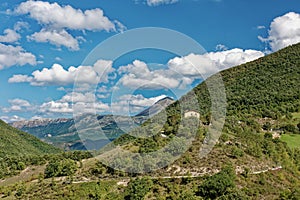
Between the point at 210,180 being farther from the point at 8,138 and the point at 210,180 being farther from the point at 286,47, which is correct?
the point at 8,138

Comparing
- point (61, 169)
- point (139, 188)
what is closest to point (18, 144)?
point (61, 169)

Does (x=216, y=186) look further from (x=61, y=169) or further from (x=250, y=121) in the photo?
(x=250, y=121)

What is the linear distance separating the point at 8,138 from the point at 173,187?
11611 cm

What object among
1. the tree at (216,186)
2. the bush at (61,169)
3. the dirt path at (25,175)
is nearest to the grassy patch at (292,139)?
the tree at (216,186)

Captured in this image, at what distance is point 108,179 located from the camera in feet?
165

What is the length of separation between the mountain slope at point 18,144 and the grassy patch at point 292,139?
3560 inches

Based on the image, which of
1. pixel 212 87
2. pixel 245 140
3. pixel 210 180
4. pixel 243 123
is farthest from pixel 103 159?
pixel 212 87

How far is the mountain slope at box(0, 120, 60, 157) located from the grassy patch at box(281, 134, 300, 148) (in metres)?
90.4

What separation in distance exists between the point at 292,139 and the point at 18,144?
110204 millimetres

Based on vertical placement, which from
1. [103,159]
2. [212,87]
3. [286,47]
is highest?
[286,47]

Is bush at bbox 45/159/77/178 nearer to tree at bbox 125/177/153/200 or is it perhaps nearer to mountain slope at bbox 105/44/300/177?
mountain slope at bbox 105/44/300/177

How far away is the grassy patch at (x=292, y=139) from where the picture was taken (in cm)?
6575

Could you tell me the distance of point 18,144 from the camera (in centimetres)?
14375

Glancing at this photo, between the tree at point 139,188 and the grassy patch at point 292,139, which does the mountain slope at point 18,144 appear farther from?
the grassy patch at point 292,139
